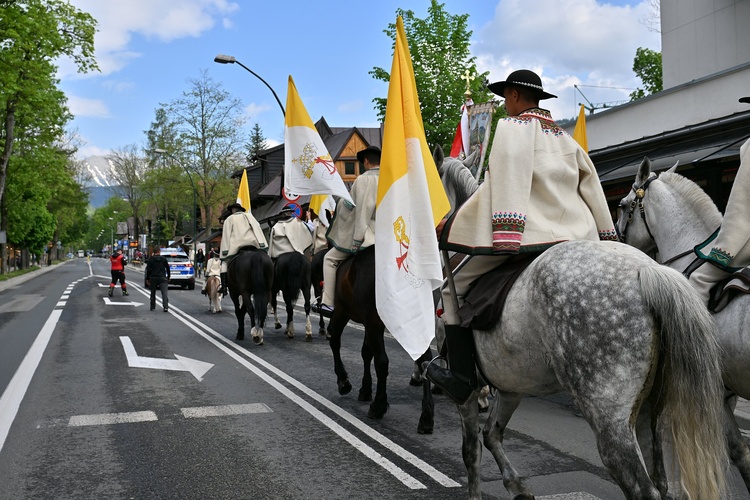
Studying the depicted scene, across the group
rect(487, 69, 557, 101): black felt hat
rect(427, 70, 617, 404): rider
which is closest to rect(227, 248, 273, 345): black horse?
rect(427, 70, 617, 404): rider

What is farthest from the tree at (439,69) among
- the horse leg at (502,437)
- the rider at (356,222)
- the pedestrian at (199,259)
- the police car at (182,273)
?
the horse leg at (502,437)

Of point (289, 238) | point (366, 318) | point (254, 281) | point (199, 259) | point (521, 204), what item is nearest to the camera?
point (521, 204)

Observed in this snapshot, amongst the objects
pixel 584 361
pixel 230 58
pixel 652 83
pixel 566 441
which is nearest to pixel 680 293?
pixel 584 361

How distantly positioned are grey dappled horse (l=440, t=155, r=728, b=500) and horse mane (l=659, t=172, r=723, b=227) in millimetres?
1766

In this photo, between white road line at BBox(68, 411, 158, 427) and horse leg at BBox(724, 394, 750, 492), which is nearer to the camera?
horse leg at BBox(724, 394, 750, 492)

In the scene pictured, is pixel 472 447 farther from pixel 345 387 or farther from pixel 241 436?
pixel 345 387

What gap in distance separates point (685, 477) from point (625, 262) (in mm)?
930

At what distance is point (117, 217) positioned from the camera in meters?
153

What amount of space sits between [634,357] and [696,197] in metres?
2.26

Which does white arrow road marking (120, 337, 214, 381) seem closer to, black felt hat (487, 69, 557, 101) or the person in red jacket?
black felt hat (487, 69, 557, 101)

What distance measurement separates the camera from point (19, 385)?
864cm

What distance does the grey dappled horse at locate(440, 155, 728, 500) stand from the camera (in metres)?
2.95

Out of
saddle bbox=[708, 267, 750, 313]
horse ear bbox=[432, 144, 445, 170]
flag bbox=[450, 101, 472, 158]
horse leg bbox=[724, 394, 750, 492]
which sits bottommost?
horse leg bbox=[724, 394, 750, 492]

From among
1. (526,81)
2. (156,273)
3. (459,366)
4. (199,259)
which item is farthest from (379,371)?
(199,259)
